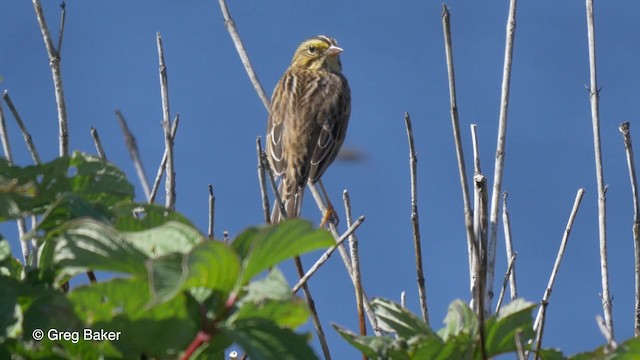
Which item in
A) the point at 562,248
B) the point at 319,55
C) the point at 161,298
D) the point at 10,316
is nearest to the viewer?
the point at 161,298

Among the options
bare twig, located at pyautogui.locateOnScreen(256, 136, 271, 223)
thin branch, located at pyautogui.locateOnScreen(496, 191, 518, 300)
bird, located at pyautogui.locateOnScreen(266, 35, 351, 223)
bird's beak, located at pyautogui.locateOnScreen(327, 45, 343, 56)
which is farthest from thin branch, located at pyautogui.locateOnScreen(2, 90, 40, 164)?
bird's beak, located at pyautogui.locateOnScreen(327, 45, 343, 56)

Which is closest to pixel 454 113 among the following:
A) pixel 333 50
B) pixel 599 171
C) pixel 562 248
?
pixel 562 248

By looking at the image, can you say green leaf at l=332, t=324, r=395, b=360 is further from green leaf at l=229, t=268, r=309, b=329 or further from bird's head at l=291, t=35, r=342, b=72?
bird's head at l=291, t=35, r=342, b=72

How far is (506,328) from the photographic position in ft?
5.34

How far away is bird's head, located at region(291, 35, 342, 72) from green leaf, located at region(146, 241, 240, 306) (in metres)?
9.19

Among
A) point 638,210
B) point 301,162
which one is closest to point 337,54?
point 301,162

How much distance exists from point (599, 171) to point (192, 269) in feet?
10.6

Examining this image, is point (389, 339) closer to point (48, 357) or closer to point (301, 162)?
point (48, 357)

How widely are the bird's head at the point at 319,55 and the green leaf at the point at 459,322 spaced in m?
8.76

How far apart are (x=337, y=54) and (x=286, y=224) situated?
9.27 meters

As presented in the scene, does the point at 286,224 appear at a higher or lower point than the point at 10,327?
higher

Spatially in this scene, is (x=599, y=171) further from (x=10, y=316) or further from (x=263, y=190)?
(x=10, y=316)

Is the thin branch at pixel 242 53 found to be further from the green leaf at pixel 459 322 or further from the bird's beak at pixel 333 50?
the bird's beak at pixel 333 50

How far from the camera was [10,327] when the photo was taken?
4.35 ft
